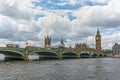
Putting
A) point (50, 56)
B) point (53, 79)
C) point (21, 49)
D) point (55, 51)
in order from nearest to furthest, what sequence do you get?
point (53, 79)
point (21, 49)
point (55, 51)
point (50, 56)

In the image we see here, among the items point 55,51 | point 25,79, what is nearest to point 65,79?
point 25,79

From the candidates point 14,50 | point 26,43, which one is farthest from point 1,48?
point 26,43

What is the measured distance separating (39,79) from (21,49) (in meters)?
79.6

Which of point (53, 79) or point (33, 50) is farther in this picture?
point (33, 50)

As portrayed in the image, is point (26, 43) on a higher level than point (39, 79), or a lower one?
higher

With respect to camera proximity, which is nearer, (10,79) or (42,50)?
(10,79)

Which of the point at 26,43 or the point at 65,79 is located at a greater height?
the point at 26,43

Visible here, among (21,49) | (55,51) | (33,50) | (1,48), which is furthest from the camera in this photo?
(55,51)

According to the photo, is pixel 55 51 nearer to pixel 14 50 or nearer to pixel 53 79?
pixel 14 50

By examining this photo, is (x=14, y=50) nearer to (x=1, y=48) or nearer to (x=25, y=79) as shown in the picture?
(x=1, y=48)

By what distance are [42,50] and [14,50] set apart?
23417mm

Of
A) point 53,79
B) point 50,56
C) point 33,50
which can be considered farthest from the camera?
point 50,56

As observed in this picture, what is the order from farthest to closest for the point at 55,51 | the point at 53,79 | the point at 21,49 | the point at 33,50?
the point at 55,51
the point at 33,50
the point at 21,49
the point at 53,79

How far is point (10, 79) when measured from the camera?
4975 centimetres
